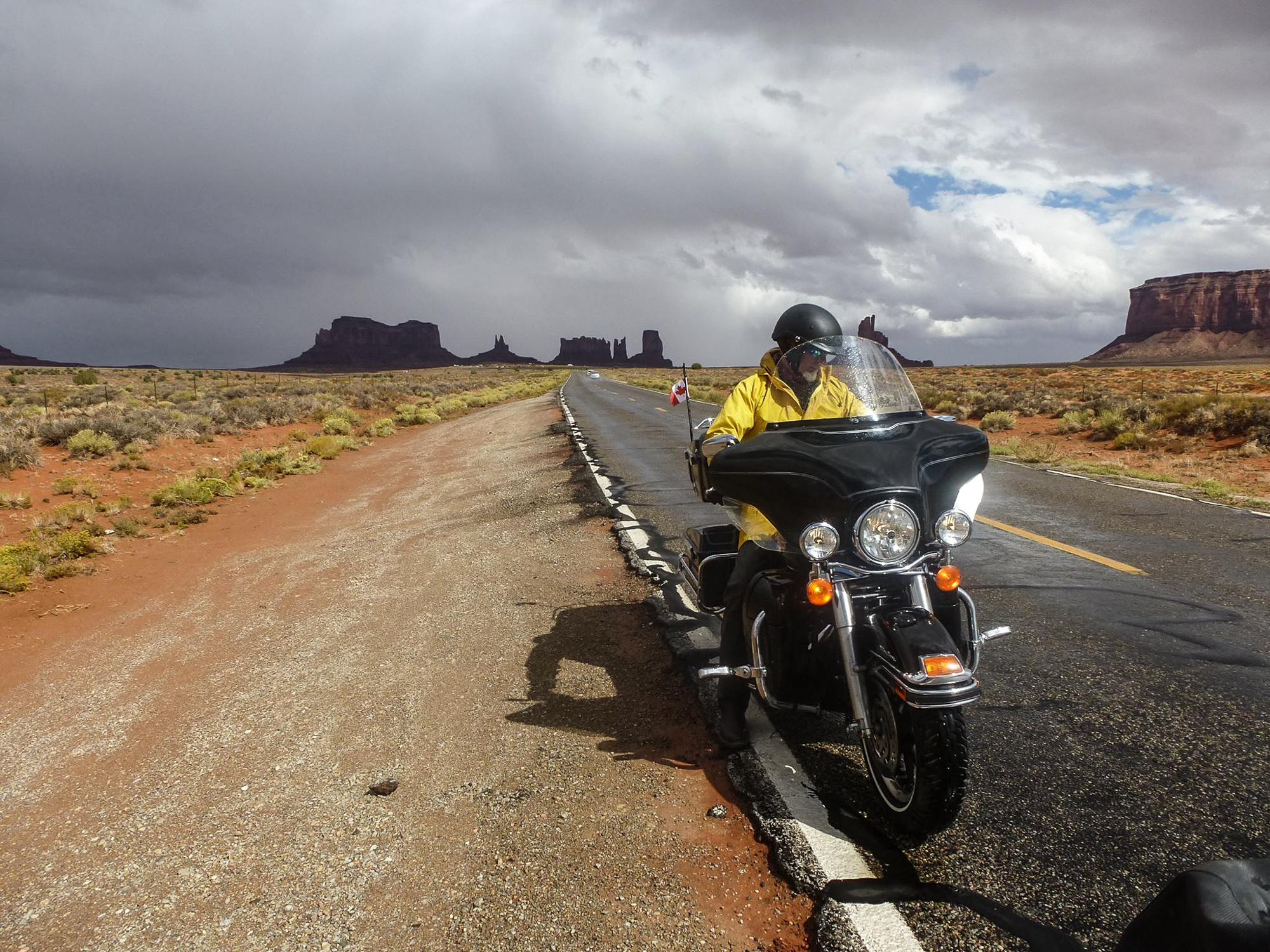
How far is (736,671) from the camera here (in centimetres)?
308

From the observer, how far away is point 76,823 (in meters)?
3.28

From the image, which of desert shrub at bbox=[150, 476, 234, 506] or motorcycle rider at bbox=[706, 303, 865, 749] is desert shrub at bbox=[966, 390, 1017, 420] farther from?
motorcycle rider at bbox=[706, 303, 865, 749]

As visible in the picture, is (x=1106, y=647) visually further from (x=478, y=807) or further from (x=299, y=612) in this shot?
(x=299, y=612)

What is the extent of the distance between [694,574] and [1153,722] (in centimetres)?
223

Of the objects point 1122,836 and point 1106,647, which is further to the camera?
point 1106,647

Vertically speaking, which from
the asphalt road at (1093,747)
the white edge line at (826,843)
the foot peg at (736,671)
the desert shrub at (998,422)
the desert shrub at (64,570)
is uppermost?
the foot peg at (736,671)

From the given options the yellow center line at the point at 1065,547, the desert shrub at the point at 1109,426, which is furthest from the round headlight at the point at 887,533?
the desert shrub at the point at 1109,426

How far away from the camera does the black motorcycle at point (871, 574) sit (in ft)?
7.97

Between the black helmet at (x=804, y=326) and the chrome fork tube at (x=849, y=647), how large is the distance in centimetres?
135

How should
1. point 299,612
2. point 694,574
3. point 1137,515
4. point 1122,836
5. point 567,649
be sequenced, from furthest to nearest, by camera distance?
1. point 1137,515
2. point 299,612
3. point 567,649
4. point 694,574
5. point 1122,836

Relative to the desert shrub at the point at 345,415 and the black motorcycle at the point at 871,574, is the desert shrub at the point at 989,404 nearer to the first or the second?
the desert shrub at the point at 345,415

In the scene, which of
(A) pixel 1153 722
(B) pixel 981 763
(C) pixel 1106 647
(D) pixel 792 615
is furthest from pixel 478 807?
(C) pixel 1106 647

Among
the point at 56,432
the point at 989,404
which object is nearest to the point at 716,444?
the point at 56,432

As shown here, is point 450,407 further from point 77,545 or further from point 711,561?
point 711,561
